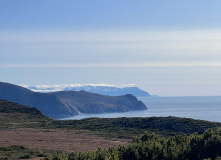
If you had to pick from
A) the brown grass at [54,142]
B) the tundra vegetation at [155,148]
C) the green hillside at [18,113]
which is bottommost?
the brown grass at [54,142]

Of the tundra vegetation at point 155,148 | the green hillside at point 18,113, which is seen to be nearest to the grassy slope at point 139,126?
the tundra vegetation at point 155,148

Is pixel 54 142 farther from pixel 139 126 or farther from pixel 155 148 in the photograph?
pixel 139 126

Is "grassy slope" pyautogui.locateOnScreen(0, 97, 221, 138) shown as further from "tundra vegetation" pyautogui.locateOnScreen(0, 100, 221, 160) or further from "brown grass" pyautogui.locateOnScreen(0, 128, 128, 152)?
"brown grass" pyautogui.locateOnScreen(0, 128, 128, 152)

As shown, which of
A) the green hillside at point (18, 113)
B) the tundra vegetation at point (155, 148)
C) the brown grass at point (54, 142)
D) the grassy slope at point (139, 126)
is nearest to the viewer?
the tundra vegetation at point (155, 148)

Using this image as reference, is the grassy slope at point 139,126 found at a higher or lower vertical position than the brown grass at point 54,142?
higher

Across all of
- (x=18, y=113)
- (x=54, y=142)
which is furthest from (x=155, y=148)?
(x=18, y=113)

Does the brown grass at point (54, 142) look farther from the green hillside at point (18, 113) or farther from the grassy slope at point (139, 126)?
the green hillside at point (18, 113)

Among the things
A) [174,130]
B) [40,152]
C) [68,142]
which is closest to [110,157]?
[40,152]

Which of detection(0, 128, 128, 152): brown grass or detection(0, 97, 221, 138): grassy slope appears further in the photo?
detection(0, 97, 221, 138): grassy slope

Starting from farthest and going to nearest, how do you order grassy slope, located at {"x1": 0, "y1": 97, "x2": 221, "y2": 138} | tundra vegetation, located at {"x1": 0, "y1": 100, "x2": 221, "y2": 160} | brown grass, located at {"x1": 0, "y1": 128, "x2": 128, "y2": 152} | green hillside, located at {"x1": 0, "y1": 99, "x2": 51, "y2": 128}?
green hillside, located at {"x1": 0, "y1": 99, "x2": 51, "y2": 128}, grassy slope, located at {"x1": 0, "y1": 97, "x2": 221, "y2": 138}, brown grass, located at {"x1": 0, "y1": 128, "x2": 128, "y2": 152}, tundra vegetation, located at {"x1": 0, "y1": 100, "x2": 221, "y2": 160}

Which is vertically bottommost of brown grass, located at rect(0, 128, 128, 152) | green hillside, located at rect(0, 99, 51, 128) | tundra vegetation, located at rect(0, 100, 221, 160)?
brown grass, located at rect(0, 128, 128, 152)

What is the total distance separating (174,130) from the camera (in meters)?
52.2

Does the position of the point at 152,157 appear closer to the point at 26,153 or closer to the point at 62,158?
the point at 62,158

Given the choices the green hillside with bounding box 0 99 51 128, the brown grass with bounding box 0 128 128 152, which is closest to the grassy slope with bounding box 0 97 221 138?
the brown grass with bounding box 0 128 128 152
